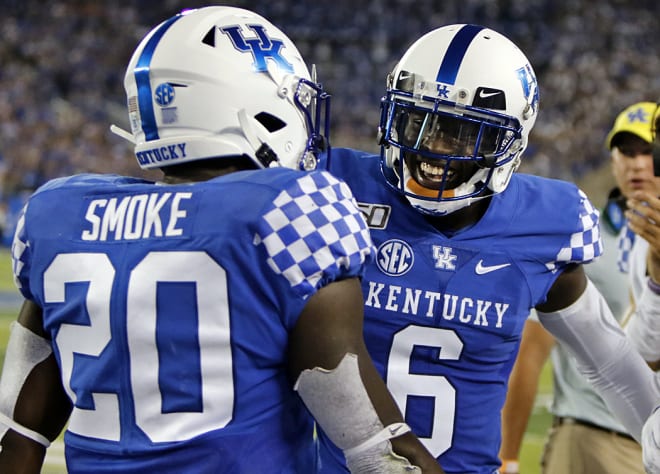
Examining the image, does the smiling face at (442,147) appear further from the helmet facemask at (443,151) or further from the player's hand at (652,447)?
the player's hand at (652,447)

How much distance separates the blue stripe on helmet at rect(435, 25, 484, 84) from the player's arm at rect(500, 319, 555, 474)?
5.41 ft

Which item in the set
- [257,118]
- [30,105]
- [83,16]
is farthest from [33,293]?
[83,16]

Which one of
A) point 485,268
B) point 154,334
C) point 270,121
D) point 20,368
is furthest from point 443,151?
point 20,368

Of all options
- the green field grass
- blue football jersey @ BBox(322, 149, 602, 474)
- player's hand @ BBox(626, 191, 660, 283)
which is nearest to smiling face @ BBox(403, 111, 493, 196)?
blue football jersey @ BBox(322, 149, 602, 474)

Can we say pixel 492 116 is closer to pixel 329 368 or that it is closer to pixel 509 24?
pixel 329 368

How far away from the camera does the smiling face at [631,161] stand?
3.79 meters

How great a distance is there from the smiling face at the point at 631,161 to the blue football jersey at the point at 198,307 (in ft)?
8.01

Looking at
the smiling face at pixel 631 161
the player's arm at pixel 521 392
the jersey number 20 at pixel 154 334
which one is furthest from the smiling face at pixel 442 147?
the smiling face at pixel 631 161

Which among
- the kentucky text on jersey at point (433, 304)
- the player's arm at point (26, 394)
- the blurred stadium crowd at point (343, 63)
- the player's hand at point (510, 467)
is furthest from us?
the blurred stadium crowd at point (343, 63)

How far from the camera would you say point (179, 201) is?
5.21 feet

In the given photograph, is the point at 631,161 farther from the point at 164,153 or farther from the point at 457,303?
the point at 164,153

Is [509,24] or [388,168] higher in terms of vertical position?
[388,168]

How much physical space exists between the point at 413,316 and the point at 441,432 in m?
0.27

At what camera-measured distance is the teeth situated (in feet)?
7.17
